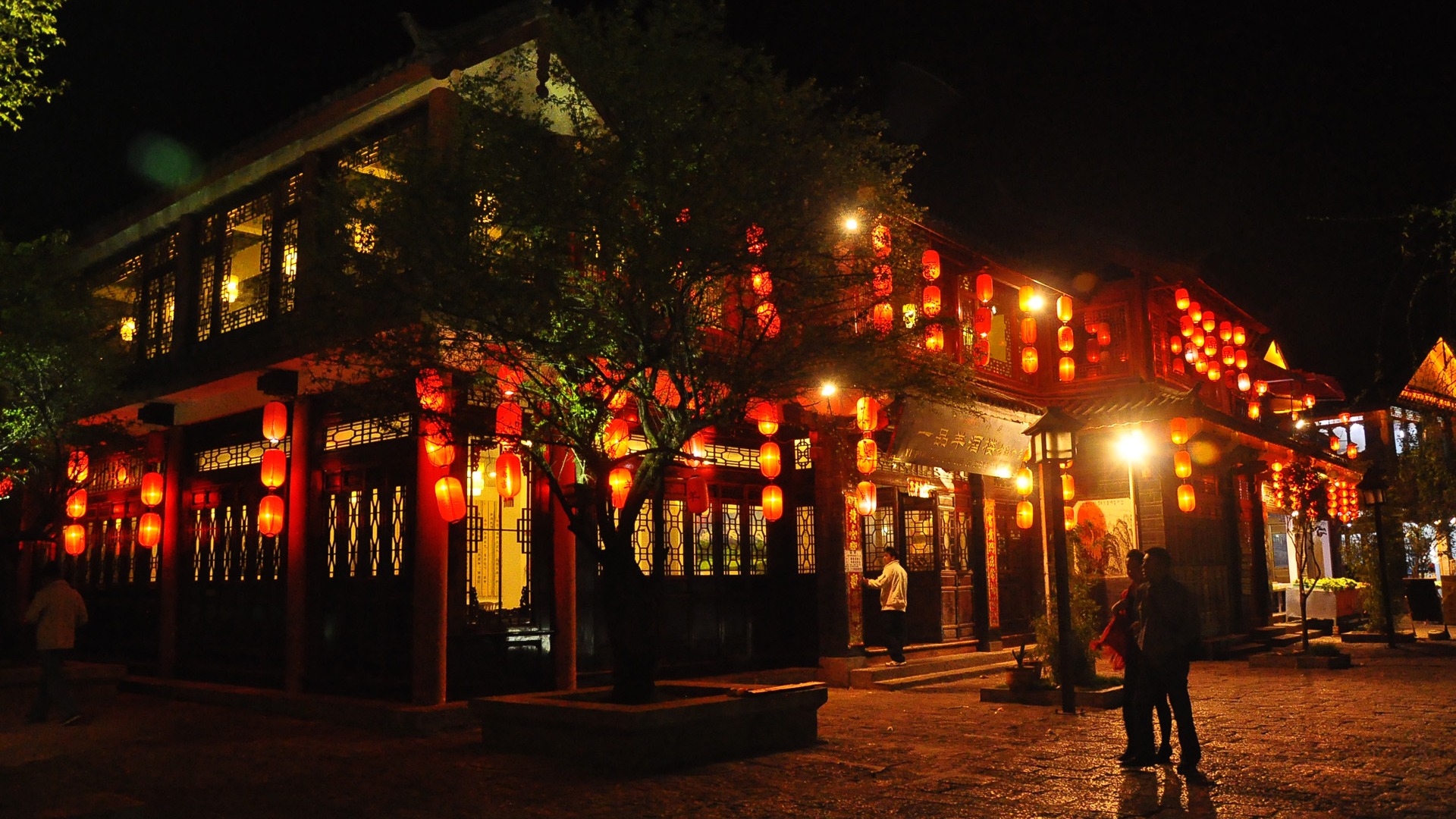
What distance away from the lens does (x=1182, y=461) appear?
56.7ft

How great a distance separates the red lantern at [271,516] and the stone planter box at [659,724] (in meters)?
4.29

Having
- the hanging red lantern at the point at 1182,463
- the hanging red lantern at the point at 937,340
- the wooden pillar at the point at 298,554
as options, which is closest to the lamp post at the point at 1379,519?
the hanging red lantern at the point at 1182,463

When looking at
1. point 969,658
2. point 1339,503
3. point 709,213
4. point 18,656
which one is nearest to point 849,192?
point 709,213

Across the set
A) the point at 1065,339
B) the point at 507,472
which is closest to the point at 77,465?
the point at 507,472

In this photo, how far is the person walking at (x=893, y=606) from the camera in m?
14.9

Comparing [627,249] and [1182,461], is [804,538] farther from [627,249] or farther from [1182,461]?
[627,249]

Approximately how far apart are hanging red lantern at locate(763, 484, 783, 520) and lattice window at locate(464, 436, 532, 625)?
9.84 feet

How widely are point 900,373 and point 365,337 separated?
461 cm

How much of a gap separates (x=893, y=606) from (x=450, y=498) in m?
6.90

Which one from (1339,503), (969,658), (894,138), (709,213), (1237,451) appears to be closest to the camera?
(709,213)

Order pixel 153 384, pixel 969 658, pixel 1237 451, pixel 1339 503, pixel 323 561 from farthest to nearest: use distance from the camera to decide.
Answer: pixel 1339 503, pixel 1237 451, pixel 969 658, pixel 153 384, pixel 323 561

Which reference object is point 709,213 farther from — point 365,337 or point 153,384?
point 153,384

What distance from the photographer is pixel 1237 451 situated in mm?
20828

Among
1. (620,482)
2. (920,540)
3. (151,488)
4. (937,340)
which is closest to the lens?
(620,482)
